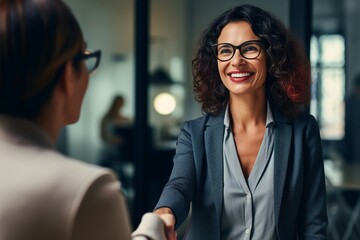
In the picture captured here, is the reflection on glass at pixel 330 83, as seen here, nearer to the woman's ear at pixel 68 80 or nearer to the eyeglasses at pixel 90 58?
the eyeglasses at pixel 90 58

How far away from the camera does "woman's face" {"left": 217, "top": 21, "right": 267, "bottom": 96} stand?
191 centimetres

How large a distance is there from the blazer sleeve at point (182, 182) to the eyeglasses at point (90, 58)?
630 millimetres

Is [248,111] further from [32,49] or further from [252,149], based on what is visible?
[32,49]

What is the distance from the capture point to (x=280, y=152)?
1919 millimetres

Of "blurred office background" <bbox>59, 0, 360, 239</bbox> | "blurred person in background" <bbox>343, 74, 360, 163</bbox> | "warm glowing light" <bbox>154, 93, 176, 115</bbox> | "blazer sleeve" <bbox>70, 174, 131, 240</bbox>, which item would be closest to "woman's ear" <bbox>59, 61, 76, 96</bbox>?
"blazer sleeve" <bbox>70, 174, 131, 240</bbox>

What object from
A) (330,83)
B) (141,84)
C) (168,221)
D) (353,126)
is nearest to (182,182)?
(168,221)

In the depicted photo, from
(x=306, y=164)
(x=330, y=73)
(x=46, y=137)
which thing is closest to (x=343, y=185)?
(x=306, y=164)

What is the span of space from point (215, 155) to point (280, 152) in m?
0.19

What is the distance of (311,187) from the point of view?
6.25 feet

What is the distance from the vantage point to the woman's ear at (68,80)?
3.80 ft

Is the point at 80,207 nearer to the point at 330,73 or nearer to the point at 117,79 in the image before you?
the point at 117,79

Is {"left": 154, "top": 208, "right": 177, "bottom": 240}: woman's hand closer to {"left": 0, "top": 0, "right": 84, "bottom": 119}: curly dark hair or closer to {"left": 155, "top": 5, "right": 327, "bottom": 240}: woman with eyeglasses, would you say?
{"left": 155, "top": 5, "right": 327, "bottom": 240}: woman with eyeglasses

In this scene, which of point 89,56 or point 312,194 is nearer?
point 89,56

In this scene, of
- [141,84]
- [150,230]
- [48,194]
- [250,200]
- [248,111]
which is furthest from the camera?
[141,84]
